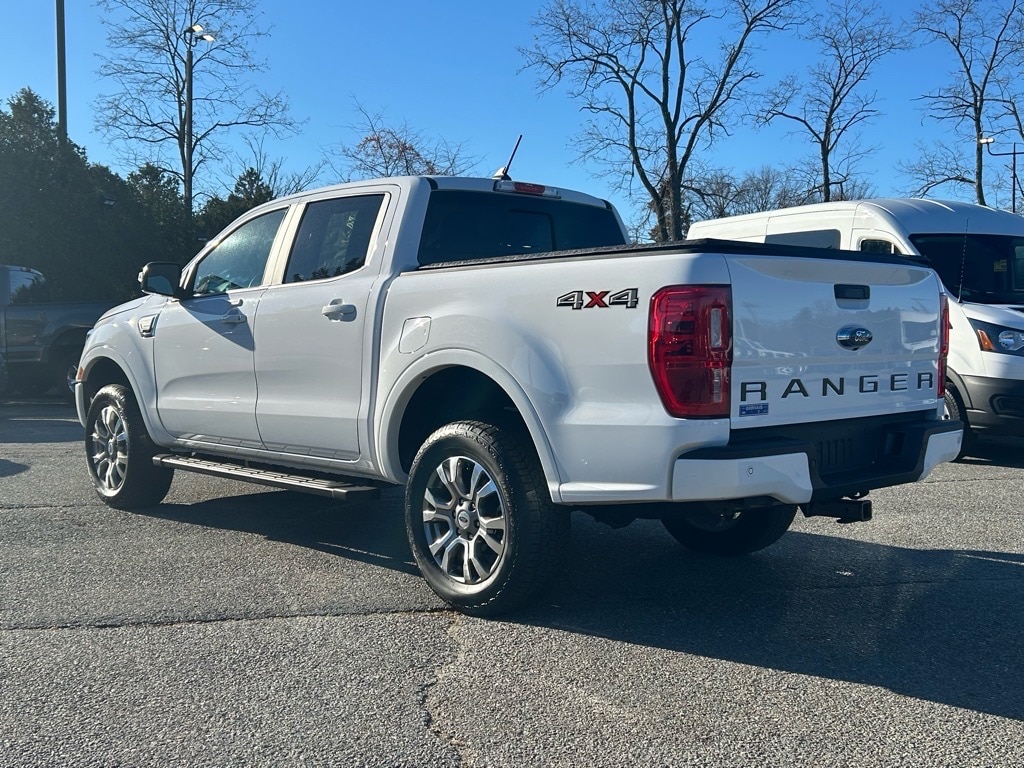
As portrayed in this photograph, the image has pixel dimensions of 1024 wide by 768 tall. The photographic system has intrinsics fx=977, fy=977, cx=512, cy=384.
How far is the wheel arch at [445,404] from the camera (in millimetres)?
4027

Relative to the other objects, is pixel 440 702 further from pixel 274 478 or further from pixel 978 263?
pixel 978 263

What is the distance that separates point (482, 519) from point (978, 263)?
662cm

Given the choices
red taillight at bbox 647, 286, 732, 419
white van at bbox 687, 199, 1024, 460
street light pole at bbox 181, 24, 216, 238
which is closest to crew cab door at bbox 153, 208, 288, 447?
red taillight at bbox 647, 286, 732, 419

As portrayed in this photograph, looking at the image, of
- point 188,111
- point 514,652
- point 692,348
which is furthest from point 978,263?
point 188,111

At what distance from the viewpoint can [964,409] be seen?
26.9 ft

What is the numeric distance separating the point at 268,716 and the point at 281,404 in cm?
232

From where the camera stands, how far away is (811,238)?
9773 mm

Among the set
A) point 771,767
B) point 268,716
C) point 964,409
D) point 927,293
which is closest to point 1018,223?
point 964,409

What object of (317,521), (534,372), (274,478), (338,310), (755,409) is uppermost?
(338,310)

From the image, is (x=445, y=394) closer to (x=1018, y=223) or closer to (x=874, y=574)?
(x=874, y=574)

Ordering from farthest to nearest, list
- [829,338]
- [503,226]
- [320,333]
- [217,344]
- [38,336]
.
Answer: [38,336], [217,344], [503,226], [320,333], [829,338]

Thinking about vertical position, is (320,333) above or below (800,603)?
above

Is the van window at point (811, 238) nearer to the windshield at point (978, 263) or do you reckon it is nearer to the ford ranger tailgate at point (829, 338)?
the windshield at point (978, 263)

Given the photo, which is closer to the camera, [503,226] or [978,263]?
[503,226]
